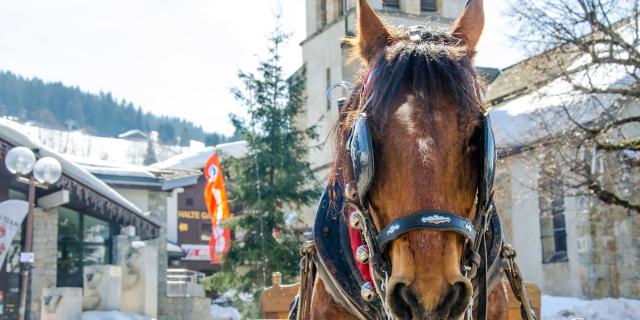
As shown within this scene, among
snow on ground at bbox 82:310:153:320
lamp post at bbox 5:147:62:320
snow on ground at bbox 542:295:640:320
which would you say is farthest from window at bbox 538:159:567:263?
lamp post at bbox 5:147:62:320

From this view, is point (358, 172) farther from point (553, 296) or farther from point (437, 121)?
point (553, 296)

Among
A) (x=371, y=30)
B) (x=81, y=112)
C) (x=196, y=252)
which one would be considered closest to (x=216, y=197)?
(x=196, y=252)

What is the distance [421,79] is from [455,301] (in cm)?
82

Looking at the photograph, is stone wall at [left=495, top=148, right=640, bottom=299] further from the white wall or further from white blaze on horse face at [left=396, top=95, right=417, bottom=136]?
white blaze on horse face at [left=396, top=95, right=417, bottom=136]

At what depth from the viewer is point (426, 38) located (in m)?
3.17

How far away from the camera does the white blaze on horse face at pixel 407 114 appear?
2.73 meters

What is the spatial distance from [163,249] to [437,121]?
28.0m

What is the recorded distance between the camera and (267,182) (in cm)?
2400

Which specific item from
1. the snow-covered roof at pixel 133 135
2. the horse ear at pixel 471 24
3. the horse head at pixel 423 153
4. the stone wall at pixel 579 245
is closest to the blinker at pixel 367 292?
the horse head at pixel 423 153

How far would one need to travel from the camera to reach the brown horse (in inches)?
98.6

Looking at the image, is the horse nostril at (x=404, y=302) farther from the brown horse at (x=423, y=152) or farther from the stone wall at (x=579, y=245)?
the stone wall at (x=579, y=245)

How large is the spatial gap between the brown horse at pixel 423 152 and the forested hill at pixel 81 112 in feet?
352

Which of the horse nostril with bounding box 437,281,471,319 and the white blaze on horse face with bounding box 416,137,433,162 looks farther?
the white blaze on horse face with bounding box 416,137,433,162

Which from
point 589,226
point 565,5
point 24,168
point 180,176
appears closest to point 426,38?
point 24,168
